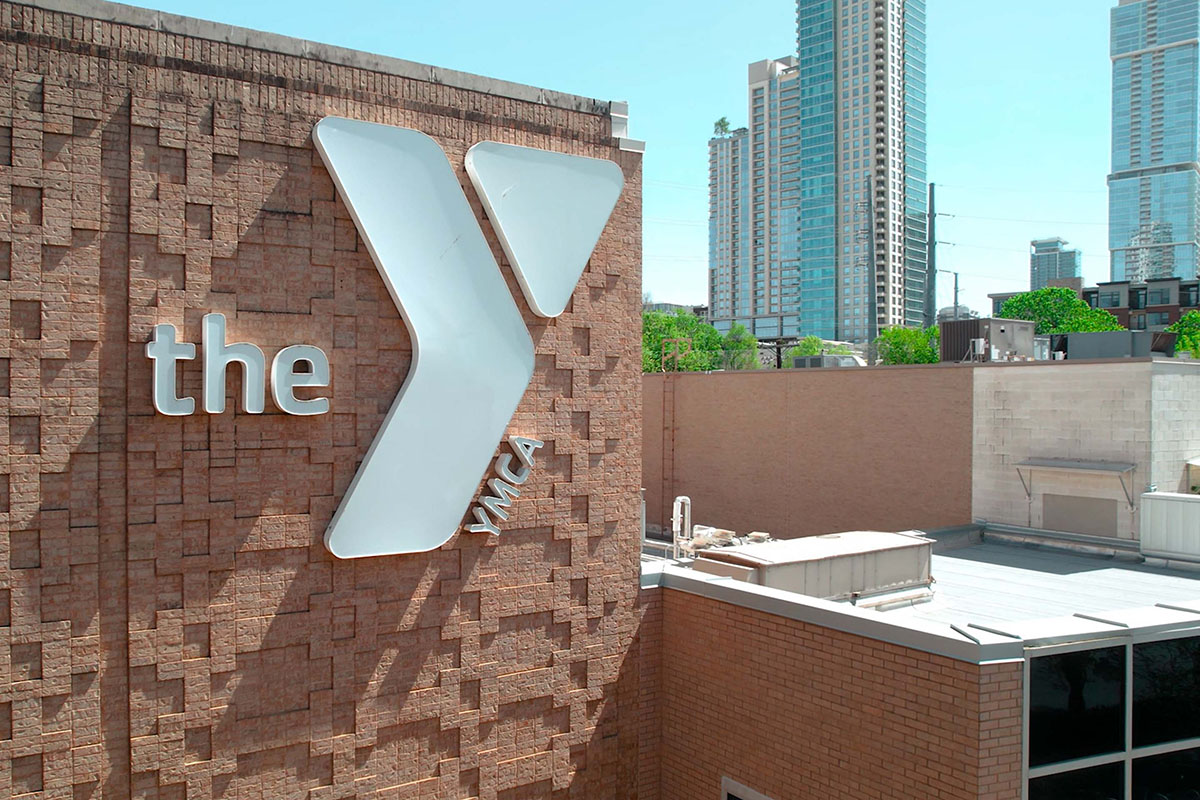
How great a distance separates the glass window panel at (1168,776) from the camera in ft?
36.3

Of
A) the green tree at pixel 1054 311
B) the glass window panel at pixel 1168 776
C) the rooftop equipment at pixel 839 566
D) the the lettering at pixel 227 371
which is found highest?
the green tree at pixel 1054 311

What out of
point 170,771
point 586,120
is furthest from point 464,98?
point 170,771

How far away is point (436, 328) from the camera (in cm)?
1100

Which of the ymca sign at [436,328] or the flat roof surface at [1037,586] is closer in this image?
the ymca sign at [436,328]

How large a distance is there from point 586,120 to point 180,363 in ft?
19.7

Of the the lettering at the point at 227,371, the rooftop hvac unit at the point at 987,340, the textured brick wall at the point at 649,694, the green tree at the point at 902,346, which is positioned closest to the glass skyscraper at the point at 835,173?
the green tree at the point at 902,346

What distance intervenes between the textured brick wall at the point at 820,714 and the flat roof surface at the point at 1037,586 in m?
2.36

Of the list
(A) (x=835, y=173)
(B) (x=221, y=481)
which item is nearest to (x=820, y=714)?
(B) (x=221, y=481)

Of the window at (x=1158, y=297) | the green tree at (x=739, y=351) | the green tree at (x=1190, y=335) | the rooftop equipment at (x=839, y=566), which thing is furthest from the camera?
the green tree at (x=739, y=351)

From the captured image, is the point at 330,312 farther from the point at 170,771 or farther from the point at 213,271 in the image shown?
the point at 170,771

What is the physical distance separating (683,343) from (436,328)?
74.8m

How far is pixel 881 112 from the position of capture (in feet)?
434

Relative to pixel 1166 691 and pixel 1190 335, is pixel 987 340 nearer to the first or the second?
pixel 1166 691

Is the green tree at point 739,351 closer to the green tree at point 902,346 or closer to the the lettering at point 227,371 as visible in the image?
the green tree at point 902,346
